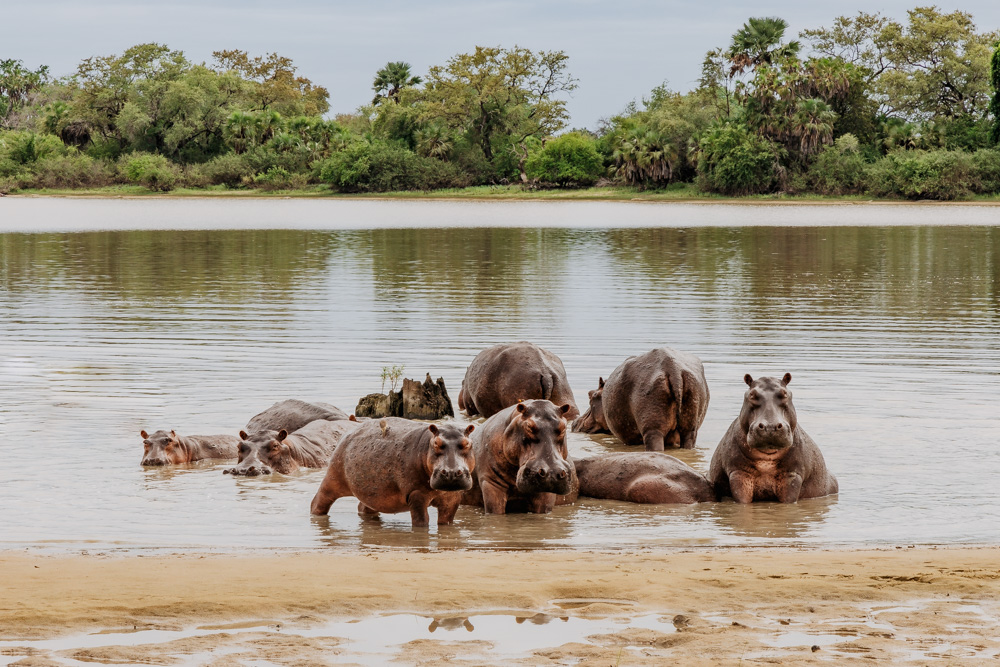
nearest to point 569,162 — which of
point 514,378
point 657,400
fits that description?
point 514,378

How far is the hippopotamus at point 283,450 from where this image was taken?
10.1 meters

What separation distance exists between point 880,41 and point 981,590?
299 ft

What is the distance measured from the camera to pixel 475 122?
98438 millimetres

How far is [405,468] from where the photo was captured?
8.08 m

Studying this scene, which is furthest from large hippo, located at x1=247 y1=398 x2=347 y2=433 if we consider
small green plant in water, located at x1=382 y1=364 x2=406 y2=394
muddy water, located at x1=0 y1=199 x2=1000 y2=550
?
small green plant in water, located at x1=382 y1=364 x2=406 y2=394

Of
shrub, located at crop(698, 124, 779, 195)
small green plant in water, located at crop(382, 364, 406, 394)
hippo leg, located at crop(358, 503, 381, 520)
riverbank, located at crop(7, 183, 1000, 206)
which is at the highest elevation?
shrub, located at crop(698, 124, 779, 195)

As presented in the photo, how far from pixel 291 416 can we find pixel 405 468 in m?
3.52

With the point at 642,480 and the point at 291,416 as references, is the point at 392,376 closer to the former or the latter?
the point at 291,416

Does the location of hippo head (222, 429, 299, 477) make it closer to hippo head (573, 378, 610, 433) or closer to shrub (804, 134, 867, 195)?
hippo head (573, 378, 610, 433)

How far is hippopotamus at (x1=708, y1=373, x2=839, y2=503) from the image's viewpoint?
8562mm

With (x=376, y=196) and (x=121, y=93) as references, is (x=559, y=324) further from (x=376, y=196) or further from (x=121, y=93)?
(x=121, y=93)

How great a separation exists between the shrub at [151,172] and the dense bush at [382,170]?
11.3 meters

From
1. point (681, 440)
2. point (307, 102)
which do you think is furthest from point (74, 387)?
point (307, 102)

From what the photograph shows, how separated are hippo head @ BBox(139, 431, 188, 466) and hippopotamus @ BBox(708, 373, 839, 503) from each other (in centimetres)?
425
